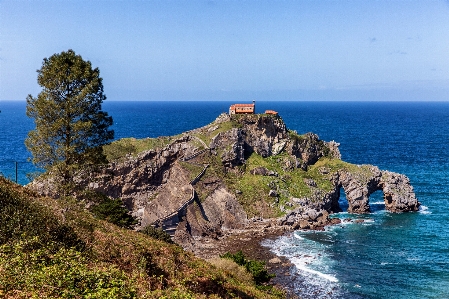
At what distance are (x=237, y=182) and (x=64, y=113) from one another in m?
46.7

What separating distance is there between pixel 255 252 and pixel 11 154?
104 metres

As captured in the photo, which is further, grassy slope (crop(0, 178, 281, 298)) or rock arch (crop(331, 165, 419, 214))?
rock arch (crop(331, 165, 419, 214))

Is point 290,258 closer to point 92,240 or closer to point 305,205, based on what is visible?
point 305,205

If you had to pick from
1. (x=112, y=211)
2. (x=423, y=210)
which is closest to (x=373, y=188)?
(x=423, y=210)

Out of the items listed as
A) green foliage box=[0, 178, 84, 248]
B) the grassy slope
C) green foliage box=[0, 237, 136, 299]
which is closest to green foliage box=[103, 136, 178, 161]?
the grassy slope

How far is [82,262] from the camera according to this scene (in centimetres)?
1950

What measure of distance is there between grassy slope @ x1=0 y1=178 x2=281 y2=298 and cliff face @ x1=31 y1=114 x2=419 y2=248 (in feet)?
122

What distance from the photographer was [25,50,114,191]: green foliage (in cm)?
3516

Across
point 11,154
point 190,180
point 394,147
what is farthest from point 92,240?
point 394,147

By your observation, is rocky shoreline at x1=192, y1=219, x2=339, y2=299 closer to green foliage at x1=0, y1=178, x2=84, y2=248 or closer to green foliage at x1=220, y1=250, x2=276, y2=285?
green foliage at x1=220, y1=250, x2=276, y2=285

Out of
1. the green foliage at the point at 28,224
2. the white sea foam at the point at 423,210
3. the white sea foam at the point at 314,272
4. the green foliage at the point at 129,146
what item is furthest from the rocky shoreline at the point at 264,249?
the green foliage at the point at 28,224

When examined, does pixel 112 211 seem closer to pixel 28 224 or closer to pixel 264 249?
pixel 264 249

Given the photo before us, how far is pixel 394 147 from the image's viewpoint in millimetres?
154250

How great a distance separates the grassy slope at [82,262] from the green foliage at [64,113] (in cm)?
662
